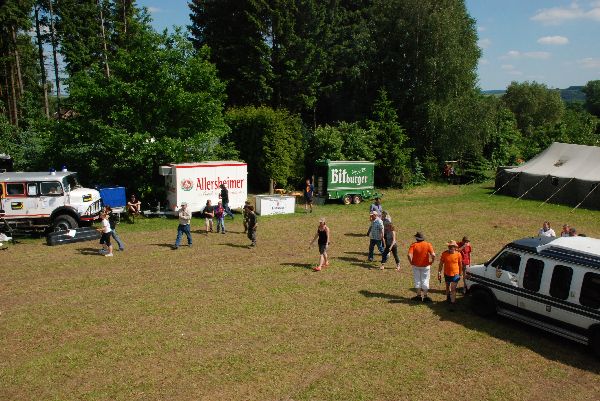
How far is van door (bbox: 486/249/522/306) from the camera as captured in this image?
10625mm

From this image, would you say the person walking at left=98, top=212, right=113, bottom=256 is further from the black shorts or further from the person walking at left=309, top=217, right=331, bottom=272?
the person walking at left=309, top=217, right=331, bottom=272

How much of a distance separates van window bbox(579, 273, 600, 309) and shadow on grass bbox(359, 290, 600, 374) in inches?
44.7

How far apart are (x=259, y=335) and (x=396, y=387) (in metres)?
3.34

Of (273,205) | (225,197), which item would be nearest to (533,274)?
A: (225,197)

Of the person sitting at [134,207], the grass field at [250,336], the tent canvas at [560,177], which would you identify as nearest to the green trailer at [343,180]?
the tent canvas at [560,177]

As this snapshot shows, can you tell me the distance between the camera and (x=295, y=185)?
33250mm

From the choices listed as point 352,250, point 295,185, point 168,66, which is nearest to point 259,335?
point 352,250

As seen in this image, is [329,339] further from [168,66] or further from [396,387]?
[168,66]

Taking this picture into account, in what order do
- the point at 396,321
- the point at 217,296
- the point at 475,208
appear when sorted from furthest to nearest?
the point at 475,208 < the point at 217,296 < the point at 396,321

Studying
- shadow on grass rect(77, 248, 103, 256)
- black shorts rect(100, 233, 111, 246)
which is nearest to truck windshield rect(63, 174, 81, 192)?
shadow on grass rect(77, 248, 103, 256)

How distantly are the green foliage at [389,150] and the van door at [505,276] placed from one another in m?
23.7

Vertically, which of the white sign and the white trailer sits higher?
the white trailer

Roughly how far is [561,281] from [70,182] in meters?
18.2

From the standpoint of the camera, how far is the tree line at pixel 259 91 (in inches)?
963
